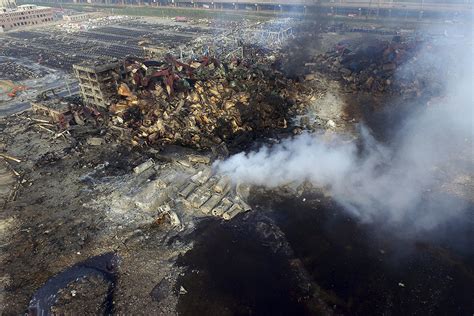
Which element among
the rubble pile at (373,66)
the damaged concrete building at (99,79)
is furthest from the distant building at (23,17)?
the rubble pile at (373,66)

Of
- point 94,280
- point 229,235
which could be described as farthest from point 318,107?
point 94,280

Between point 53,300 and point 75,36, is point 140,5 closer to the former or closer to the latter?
point 75,36

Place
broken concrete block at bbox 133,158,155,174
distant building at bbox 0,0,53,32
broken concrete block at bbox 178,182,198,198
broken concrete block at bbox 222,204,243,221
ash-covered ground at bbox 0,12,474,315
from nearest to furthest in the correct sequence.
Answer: ash-covered ground at bbox 0,12,474,315 < broken concrete block at bbox 222,204,243,221 < broken concrete block at bbox 178,182,198,198 < broken concrete block at bbox 133,158,155,174 < distant building at bbox 0,0,53,32

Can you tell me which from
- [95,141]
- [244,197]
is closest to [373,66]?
[244,197]

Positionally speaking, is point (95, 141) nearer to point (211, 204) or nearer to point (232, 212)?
point (211, 204)

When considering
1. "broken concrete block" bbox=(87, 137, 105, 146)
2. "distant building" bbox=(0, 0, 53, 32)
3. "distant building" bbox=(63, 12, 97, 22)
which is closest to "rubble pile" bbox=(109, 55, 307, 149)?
"broken concrete block" bbox=(87, 137, 105, 146)

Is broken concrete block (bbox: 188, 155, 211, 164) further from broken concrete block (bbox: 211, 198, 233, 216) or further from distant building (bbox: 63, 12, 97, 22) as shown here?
distant building (bbox: 63, 12, 97, 22)

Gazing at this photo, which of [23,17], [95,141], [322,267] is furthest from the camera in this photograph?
[23,17]
